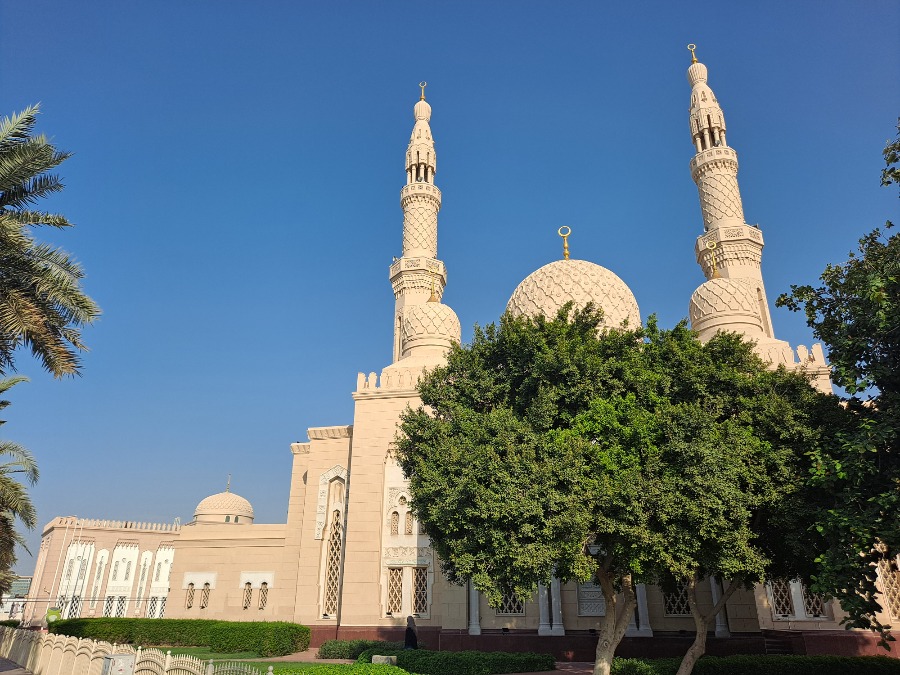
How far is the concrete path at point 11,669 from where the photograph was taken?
1543 centimetres

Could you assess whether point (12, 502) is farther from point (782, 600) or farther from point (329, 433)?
point (782, 600)

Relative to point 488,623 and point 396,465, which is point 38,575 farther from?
point 488,623

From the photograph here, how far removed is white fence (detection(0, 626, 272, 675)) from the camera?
10023 millimetres

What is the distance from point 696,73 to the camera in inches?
1241

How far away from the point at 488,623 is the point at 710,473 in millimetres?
11972

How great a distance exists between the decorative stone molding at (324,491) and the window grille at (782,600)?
48.8 ft

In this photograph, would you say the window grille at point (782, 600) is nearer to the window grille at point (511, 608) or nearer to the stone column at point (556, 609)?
the stone column at point (556, 609)

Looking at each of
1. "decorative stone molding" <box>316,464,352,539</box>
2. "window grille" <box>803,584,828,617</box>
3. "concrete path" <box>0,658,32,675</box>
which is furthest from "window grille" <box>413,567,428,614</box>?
"window grille" <box>803,584,828,617</box>

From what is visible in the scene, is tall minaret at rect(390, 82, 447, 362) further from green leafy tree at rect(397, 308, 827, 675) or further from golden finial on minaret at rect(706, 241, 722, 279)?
green leafy tree at rect(397, 308, 827, 675)

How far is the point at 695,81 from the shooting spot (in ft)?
103

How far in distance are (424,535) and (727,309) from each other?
13.8 m

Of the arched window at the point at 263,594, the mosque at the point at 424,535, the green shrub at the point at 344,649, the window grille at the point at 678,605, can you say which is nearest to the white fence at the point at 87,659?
the green shrub at the point at 344,649

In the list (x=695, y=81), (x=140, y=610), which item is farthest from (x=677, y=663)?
(x=140, y=610)

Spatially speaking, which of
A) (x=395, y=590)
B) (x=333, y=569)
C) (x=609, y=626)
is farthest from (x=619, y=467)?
(x=333, y=569)
